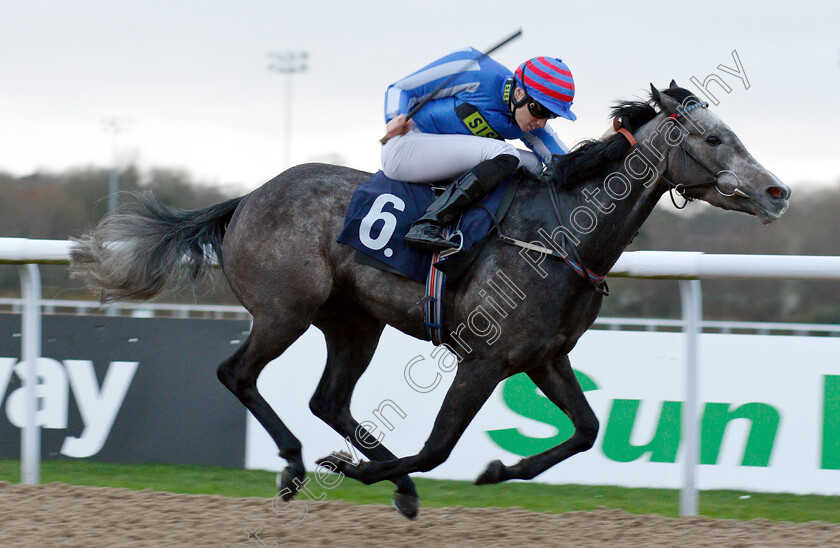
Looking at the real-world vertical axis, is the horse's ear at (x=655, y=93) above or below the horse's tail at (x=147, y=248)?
above

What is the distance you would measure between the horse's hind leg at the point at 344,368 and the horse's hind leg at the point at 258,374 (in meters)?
0.28

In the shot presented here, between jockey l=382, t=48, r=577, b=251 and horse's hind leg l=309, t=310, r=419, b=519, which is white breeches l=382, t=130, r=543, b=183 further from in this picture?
horse's hind leg l=309, t=310, r=419, b=519

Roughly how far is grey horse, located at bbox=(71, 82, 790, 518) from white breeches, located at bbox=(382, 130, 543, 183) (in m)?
0.21

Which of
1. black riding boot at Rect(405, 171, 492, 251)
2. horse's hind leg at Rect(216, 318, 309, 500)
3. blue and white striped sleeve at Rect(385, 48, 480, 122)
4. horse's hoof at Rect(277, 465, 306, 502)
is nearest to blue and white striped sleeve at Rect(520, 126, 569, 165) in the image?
blue and white striped sleeve at Rect(385, 48, 480, 122)

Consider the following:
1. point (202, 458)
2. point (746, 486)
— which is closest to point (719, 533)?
point (746, 486)

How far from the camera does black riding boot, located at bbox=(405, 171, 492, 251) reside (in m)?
3.55

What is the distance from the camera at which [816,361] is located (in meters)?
4.55

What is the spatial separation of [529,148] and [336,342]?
4.10 feet

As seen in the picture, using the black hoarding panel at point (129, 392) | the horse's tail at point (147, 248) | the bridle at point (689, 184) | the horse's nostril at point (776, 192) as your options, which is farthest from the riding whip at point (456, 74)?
the black hoarding panel at point (129, 392)

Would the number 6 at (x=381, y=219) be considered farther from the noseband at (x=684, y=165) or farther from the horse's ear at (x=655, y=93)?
the horse's ear at (x=655, y=93)

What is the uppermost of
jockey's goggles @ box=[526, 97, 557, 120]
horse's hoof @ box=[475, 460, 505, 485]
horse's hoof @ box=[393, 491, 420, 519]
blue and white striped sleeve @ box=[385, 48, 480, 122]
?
blue and white striped sleeve @ box=[385, 48, 480, 122]

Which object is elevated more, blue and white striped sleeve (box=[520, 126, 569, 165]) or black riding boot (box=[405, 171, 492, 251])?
blue and white striped sleeve (box=[520, 126, 569, 165])

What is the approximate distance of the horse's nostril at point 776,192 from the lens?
3.22 metres

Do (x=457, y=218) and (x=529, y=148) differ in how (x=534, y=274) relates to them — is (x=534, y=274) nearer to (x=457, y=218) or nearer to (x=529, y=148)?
(x=457, y=218)
